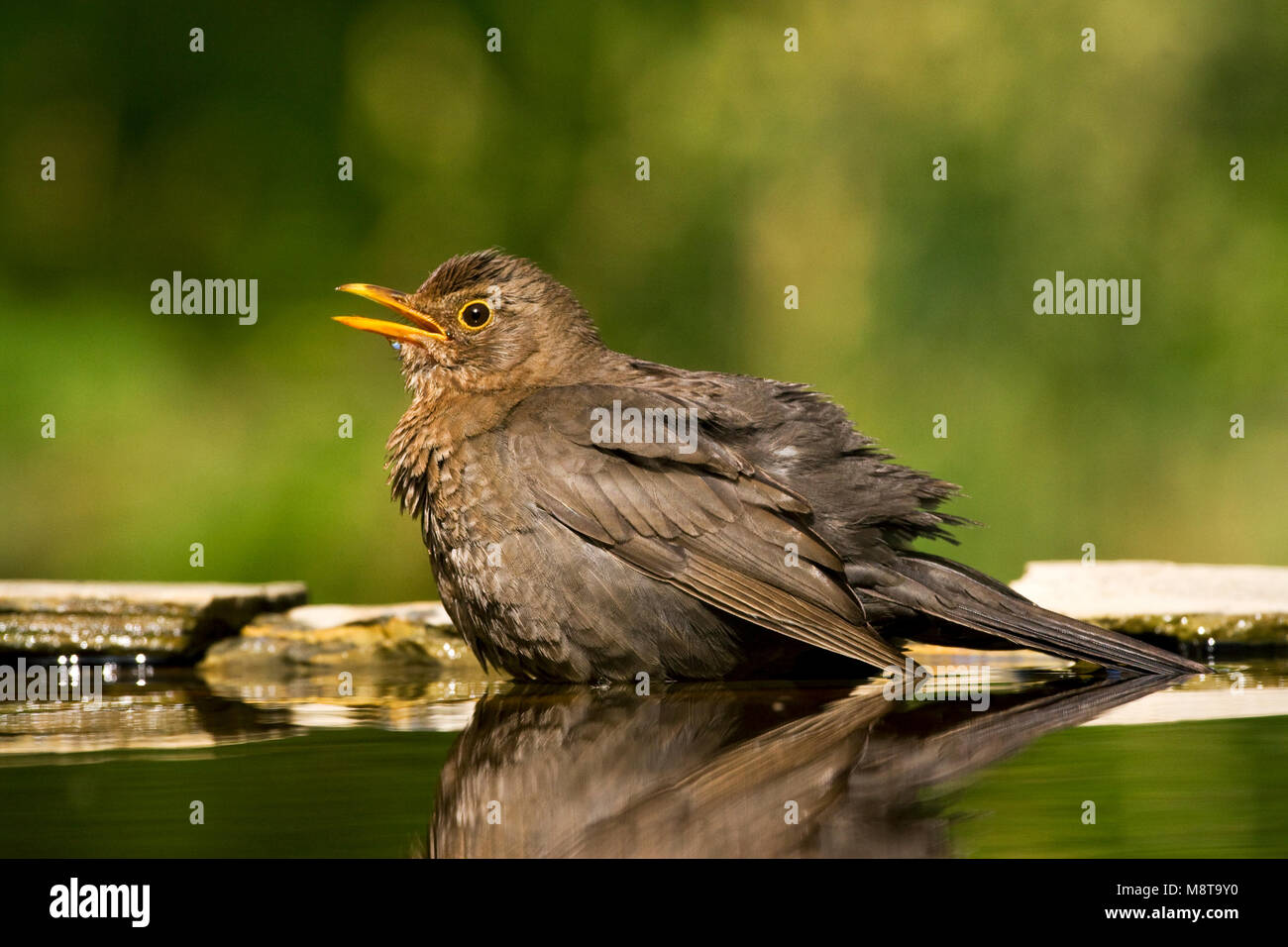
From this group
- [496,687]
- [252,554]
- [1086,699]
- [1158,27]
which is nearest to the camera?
[1086,699]

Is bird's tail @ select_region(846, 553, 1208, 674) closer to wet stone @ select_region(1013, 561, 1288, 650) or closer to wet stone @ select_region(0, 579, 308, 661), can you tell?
wet stone @ select_region(1013, 561, 1288, 650)

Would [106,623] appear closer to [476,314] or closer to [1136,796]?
[476,314]

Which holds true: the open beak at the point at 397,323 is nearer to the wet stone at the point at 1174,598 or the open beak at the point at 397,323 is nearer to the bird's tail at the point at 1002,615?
the bird's tail at the point at 1002,615

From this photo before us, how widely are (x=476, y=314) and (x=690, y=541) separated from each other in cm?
139

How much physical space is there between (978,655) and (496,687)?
1.87 metres

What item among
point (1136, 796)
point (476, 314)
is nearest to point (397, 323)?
point (476, 314)

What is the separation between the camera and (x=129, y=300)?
916cm

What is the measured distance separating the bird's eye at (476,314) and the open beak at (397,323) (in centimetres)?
9

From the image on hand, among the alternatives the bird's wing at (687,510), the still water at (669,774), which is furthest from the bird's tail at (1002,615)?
the bird's wing at (687,510)

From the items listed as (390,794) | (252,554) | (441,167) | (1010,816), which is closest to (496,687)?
(390,794)

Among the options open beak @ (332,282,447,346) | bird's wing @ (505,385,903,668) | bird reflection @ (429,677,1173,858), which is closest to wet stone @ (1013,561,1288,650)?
bird reflection @ (429,677,1173,858)

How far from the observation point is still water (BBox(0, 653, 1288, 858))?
2.54 meters

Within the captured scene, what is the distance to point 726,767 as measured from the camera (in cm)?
309
